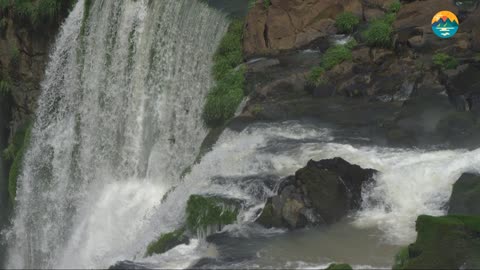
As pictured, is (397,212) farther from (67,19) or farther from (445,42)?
(67,19)

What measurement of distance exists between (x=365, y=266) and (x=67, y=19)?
49.5 feet

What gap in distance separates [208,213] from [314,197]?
6.38 ft

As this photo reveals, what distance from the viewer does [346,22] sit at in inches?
872

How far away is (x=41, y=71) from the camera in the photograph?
26547 millimetres

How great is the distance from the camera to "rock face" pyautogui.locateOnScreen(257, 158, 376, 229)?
15461 millimetres

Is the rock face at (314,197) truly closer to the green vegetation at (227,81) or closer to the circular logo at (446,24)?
the green vegetation at (227,81)

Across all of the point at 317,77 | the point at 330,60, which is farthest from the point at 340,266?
the point at 330,60

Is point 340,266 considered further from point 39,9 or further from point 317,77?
point 39,9

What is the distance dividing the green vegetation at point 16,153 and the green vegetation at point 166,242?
34.2ft

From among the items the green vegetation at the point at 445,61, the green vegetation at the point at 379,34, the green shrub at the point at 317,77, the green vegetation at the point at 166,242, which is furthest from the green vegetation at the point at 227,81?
the green vegetation at the point at 166,242

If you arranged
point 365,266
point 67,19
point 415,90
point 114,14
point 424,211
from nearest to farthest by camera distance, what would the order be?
point 365,266, point 424,211, point 415,90, point 114,14, point 67,19

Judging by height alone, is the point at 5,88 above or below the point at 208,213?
above

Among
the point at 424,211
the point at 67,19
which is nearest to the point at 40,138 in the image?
the point at 67,19

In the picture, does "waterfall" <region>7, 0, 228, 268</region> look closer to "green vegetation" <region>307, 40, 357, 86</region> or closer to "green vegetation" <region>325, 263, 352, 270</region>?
"green vegetation" <region>307, 40, 357, 86</region>
